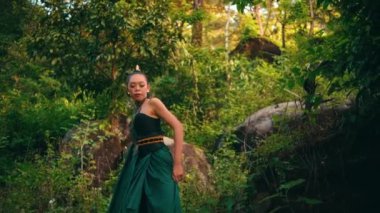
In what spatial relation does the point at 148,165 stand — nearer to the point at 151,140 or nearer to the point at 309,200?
the point at 151,140

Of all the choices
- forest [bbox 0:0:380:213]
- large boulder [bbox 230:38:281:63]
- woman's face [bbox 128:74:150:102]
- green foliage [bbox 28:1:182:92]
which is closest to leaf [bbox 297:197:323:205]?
forest [bbox 0:0:380:213]

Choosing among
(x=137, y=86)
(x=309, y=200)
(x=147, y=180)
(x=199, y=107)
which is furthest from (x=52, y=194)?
(x=199, y=107)

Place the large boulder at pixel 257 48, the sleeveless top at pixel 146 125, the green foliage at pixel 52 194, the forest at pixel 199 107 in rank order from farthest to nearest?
the large boulder at pixel 257 48, the green foliage at pixel 52 194, the forest at pixel 199 107, the sleeveless top at pixel 146 125

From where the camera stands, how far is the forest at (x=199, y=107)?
209 inches

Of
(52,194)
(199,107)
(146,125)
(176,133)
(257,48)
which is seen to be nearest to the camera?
(176,133)

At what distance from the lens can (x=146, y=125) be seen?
4.84 metres

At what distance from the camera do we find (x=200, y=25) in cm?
1761

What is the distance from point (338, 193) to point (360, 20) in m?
1.97

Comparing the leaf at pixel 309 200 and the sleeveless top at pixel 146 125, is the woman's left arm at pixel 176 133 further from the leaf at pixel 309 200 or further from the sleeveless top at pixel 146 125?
the leaf at pixel 309 200

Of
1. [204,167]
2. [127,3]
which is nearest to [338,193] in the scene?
[204,167]

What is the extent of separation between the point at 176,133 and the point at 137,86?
64cm

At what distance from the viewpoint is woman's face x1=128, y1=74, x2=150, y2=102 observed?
488 cm

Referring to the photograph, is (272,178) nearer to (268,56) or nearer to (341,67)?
(341,67)

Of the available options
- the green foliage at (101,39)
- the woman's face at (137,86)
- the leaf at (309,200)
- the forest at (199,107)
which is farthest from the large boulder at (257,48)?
the woman's face at (137,86)
